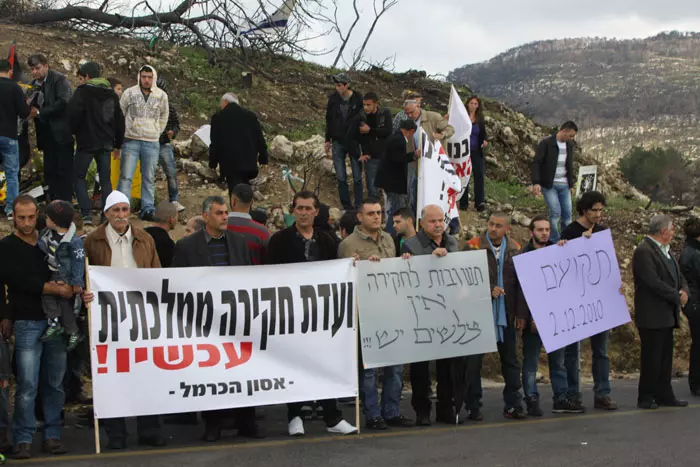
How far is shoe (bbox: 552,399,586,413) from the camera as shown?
11.0 metres

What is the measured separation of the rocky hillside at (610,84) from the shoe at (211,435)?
7652cm

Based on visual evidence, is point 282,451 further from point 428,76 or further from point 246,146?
point 428,76

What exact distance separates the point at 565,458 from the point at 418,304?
209 cm

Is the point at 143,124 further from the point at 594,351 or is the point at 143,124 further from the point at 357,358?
the point at 594,351

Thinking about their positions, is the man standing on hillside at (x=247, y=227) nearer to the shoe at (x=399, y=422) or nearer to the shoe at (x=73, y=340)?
the shoe at (x=73, y=340)

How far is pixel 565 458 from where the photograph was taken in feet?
28.9

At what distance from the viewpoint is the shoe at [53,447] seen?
8.77 m

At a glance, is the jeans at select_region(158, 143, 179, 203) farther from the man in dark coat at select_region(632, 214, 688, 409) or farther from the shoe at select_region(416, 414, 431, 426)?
the man in dark coat at select_region(632, 214, 688, 409)

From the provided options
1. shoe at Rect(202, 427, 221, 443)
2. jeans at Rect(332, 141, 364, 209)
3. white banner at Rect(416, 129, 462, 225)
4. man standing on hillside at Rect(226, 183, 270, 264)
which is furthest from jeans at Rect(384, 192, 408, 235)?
shoe at Rect(202, 427, 221, 443)

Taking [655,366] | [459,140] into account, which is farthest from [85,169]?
[655,366]

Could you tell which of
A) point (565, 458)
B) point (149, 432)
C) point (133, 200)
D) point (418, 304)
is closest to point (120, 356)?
point (149, 432)

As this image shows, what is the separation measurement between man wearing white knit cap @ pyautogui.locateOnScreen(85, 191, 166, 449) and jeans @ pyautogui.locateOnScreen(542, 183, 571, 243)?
7.60 meters

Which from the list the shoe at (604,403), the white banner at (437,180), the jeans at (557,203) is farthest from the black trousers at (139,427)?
the jeans at (557,203)

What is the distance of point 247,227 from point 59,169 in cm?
488
